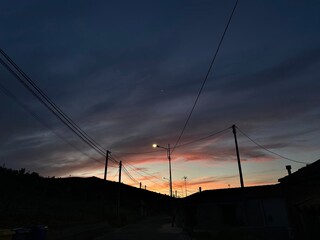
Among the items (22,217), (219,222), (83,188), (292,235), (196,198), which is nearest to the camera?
(292,235)

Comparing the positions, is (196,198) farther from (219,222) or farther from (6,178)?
(6,178)

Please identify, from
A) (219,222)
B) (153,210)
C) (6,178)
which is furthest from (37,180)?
(153,210)

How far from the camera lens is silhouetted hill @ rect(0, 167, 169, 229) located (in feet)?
65.4

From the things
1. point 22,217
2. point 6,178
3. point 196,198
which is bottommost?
point 22,217

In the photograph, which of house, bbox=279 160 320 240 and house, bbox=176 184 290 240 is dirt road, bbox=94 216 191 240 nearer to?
house, bbox=176 184 290 240

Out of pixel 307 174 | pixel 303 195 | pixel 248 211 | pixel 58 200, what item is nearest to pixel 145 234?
pixel 248 211

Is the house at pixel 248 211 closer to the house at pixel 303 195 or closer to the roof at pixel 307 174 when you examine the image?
the house at pixel 303 195

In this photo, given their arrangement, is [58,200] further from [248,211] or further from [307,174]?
[307,174]

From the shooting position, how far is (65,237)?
16953mm

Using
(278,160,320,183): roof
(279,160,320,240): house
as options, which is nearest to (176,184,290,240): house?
(279,160,320,240): house

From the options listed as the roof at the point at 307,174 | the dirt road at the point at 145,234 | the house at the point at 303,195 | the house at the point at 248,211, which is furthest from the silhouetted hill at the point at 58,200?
the roof at the point at 307,174

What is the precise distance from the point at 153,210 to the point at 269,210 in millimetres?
87737

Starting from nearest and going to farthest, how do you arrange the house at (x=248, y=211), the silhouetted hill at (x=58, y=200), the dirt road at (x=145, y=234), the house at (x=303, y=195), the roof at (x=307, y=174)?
1. the roof at (x=307, y=174)
2. the house at (x=303, y=195)
3. the silhouetted hill at (x=58, y=200)
4. the dirt road at (x=145, y=234)
5. the house at (x=248, y=211)

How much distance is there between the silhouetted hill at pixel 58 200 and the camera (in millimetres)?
19931
